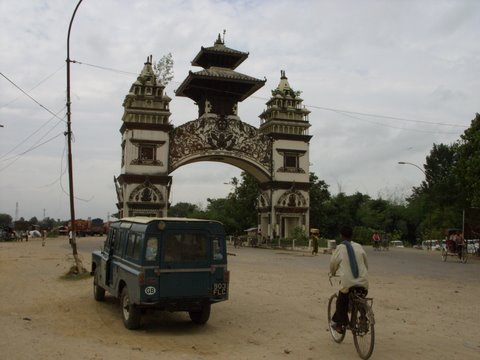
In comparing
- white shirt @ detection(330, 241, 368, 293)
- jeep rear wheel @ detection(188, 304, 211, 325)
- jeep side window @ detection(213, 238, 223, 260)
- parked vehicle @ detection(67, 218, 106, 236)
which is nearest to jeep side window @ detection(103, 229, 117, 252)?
jeep rear wheel @ detection(188, 304, 211, 325)

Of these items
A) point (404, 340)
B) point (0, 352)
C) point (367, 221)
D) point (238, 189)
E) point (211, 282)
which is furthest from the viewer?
point (367, 221)

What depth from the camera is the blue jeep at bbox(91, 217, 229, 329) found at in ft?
29.0

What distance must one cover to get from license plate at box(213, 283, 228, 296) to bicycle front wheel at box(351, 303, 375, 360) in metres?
2.57

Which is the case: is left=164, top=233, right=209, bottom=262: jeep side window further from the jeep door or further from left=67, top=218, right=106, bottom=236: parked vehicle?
left=67, top=218, right=106, bottom=236: parked vehicle

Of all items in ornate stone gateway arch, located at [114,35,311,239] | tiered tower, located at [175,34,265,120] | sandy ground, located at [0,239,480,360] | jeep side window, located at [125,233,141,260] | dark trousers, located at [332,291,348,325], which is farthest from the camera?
tiered tower, located at [175,34,265,120]

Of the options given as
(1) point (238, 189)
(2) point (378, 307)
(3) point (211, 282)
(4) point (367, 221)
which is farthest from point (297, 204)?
(3) point (211, 282)

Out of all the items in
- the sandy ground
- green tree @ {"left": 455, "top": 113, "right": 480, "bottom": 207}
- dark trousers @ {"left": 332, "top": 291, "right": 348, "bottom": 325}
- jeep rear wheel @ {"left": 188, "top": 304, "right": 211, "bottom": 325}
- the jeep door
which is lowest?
A: the sandy ground

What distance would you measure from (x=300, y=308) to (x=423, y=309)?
2666 millimetres

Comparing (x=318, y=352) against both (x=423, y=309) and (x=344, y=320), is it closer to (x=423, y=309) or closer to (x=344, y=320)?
(x=344, y=320)

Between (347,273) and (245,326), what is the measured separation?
108 inches

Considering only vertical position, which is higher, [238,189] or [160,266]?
[238,189]

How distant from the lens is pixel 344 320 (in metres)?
7.80

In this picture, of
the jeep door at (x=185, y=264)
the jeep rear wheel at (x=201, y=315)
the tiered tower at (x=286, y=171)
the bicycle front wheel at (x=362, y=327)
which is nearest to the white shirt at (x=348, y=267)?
the bicycle front wheel at (x=362, y=327)

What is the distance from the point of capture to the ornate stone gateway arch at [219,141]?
41.4 meters
